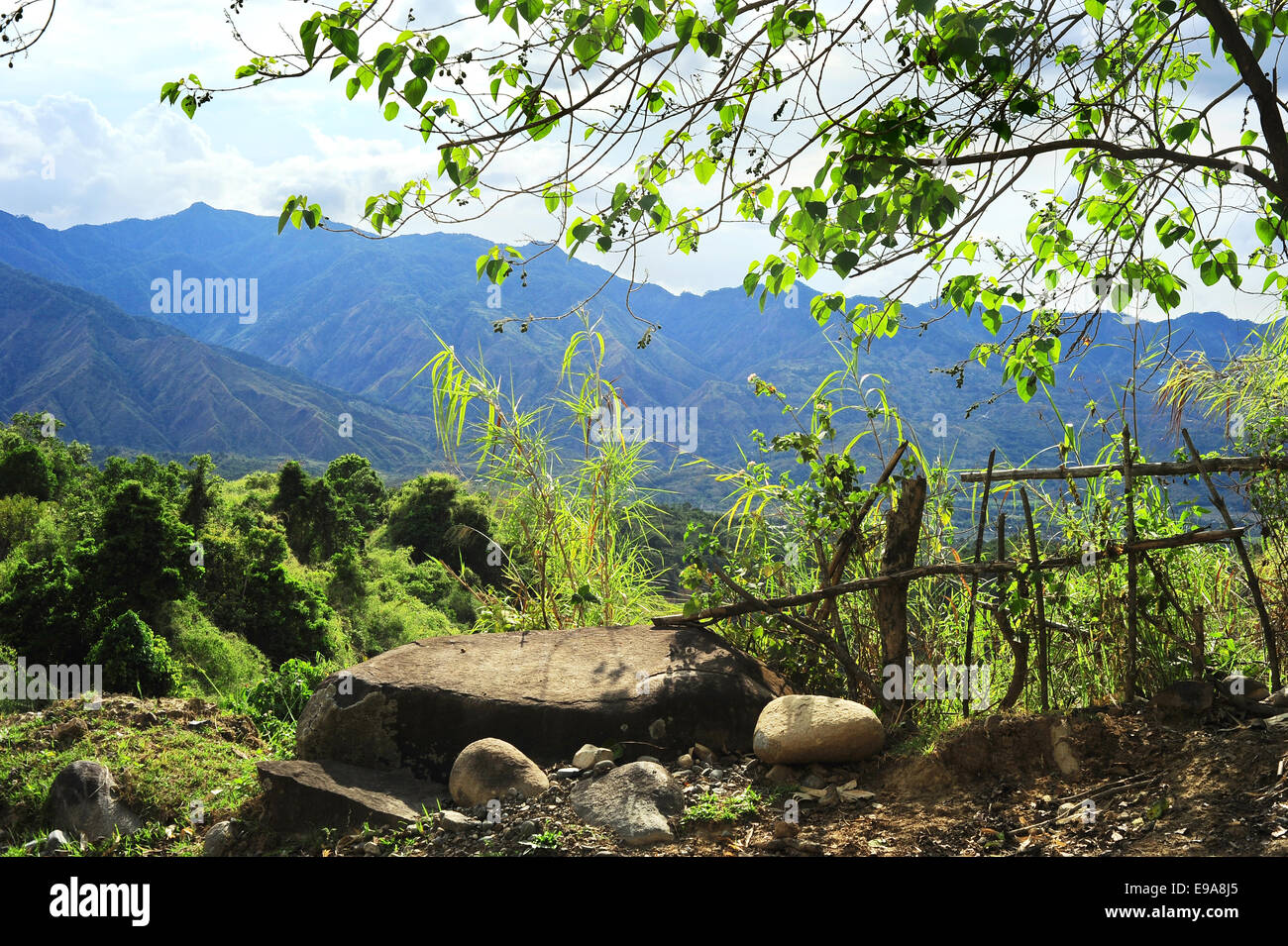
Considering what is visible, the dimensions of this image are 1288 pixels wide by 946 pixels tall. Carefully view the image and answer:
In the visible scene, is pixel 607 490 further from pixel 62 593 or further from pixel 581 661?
pixel 62 593

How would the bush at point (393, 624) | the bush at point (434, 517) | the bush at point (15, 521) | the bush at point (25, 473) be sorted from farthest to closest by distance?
the bush at point (434, 517) → the bush at point (393, 624) → the bush at point (25, 473) → the bush at point (15, 521)

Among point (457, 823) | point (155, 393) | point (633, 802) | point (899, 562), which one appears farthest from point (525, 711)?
point (155, 393)

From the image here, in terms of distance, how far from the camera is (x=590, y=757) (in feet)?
12.7

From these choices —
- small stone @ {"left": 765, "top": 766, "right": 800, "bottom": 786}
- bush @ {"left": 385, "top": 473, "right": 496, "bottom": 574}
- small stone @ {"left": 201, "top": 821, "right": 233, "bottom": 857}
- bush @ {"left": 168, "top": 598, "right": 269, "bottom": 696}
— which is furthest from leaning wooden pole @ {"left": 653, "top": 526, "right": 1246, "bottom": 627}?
bush @ {"left": 385, "top": 473, "right": 496, "bottom": 574}

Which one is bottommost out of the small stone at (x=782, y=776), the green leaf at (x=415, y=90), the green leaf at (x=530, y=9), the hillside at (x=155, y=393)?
the small stone at (x=782, y=776)

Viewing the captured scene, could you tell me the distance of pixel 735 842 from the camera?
10.4 feet

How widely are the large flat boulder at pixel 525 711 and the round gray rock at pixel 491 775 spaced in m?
0.29

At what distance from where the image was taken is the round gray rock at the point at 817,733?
3.72 m

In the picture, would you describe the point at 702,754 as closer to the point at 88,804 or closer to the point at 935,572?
the point at 935,572

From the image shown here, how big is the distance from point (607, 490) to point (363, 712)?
2.22m

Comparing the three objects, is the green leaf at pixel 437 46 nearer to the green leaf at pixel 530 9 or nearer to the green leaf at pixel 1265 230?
the green leaf at pixel 530 9

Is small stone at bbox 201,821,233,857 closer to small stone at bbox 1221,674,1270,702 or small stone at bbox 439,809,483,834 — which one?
small stone at bbox 439,809,483,834

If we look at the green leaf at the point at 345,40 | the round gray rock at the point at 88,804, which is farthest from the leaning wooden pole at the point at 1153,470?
the round gray rock at the point at 88,804

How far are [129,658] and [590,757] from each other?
3.88 metres
